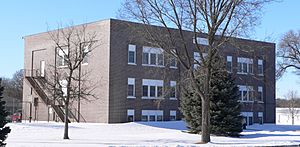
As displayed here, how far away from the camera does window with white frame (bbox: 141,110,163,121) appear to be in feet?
159

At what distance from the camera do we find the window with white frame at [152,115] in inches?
1908

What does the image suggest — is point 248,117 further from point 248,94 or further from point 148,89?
point 148,89

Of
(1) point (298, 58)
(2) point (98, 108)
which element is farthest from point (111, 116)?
(1) point (298, 58)

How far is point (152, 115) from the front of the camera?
49.2m

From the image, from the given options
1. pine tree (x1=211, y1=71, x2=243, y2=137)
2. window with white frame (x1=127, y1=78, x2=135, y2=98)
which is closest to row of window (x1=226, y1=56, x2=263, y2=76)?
window with white frame (x1=127, y1=78, x2=135, y2=98)

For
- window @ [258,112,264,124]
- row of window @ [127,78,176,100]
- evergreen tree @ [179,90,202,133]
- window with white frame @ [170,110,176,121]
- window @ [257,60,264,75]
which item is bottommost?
window @ [258,112,264,124]

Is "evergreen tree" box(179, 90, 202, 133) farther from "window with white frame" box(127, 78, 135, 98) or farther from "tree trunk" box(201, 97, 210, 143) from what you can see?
"window with white frame" box(127, 78, 135, 98)

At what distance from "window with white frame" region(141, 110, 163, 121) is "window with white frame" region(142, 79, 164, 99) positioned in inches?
58.1

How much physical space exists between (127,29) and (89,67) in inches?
215

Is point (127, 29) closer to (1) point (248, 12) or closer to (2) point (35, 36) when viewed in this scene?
(2) point (35, 36)

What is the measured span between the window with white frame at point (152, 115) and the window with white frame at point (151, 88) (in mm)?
1476

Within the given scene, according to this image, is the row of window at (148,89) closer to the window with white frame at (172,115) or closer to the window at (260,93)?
the window with white frame at (172,115)

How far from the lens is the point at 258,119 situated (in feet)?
199

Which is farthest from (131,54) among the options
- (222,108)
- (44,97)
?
(222,108)
